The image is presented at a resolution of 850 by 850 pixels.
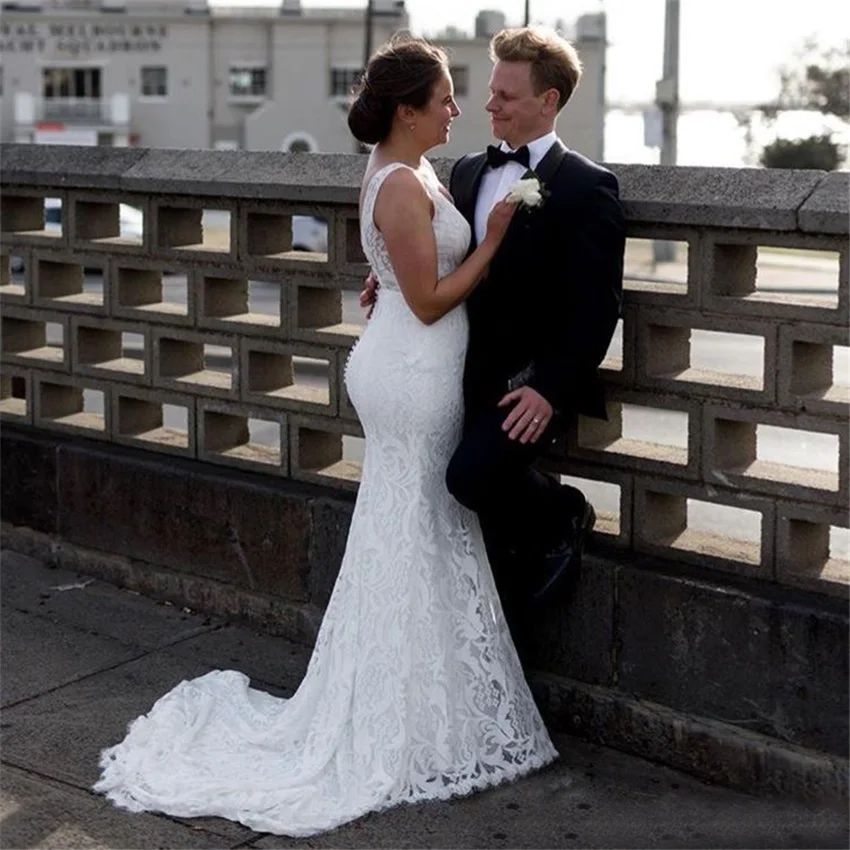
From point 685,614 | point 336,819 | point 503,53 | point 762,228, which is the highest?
point 503,53

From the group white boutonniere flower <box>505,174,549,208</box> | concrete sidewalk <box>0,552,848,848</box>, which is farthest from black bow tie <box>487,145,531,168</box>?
concrete sidewalk <box>0,552,848,848</box>

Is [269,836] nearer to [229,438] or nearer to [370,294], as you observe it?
[370,294]

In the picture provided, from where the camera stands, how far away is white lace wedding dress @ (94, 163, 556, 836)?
520 centimetres

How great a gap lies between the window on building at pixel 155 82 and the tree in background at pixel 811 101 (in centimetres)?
3484

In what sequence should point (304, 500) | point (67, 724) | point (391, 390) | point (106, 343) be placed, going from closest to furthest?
point (391, 390) < point (67, 724) < point (304, 500) < point (106, 343)

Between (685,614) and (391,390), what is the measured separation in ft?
3.74

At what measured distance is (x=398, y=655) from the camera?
5289 mm

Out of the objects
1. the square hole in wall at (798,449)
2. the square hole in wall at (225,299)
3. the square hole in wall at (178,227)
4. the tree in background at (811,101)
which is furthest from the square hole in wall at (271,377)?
the tree in background at (811,101)

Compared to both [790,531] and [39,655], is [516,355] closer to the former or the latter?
[790,531]

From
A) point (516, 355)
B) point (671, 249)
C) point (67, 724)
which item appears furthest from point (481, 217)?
point (671, 249)

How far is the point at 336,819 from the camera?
4973 millimetres

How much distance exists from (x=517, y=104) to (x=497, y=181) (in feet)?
1.02

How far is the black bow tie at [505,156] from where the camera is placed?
5.20 metres

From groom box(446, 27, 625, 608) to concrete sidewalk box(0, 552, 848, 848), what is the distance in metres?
0.68
